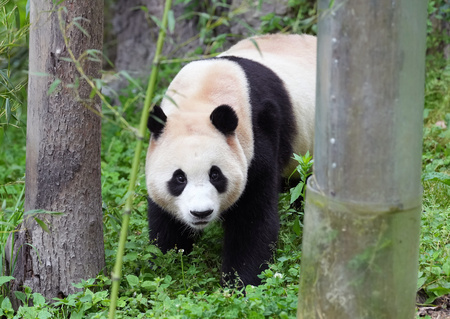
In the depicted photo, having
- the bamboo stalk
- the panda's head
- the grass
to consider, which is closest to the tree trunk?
the grass

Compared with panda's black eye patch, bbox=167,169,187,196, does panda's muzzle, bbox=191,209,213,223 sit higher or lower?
lower

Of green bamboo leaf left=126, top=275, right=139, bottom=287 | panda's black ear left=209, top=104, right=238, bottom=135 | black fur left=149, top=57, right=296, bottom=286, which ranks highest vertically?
panda's black ear left=209, top=104, right=238, bottom=135

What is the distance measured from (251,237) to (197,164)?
2.05ft

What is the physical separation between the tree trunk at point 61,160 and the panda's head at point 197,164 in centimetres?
32

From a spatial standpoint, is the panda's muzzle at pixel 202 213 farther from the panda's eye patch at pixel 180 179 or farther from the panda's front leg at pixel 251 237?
the panda's front leg at pixel 251 237

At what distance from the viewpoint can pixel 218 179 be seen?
3.06m

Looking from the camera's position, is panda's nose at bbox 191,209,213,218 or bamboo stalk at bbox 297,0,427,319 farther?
panda's nose at bbox 191,209,213,218

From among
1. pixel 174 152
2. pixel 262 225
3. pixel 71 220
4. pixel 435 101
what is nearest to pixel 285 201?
pixel 262 225

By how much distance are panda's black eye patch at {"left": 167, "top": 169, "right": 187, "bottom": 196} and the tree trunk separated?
0.39 m

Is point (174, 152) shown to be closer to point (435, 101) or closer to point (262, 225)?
point (262, 225)

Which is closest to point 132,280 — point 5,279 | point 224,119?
point 5,279

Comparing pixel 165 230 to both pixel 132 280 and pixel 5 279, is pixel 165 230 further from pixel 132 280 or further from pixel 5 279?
pixel 5 279

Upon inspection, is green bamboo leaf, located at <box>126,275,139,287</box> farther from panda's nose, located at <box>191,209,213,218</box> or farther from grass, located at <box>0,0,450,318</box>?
panda's nose, located at <box>191,209,213,218</box>

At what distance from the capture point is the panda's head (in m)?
3.00
